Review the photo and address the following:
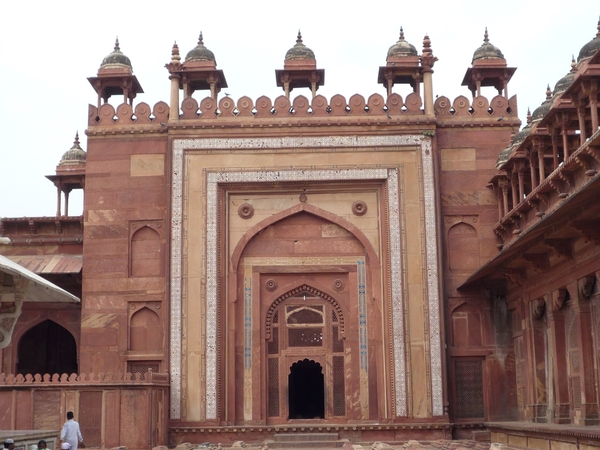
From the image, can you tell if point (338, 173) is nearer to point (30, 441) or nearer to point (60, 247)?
point (60, 247)

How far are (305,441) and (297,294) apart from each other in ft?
8.54

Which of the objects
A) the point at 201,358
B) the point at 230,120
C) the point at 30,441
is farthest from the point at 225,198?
the point at 30,441

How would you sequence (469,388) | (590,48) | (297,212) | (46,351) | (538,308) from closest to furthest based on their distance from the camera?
1. (590,48)
2. (538,308)
3. (469,388)
4. (297,212)
5. (46,351)

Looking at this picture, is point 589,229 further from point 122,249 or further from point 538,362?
point 122,249

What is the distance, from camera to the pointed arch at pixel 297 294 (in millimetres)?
16797

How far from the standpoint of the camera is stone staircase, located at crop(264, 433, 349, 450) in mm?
15492

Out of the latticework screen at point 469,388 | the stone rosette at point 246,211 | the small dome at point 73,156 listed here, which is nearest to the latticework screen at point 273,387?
the stone rosette at point 246,211

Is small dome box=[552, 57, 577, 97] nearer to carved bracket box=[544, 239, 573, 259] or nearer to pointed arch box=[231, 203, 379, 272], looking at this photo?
carved bracket box=[544, 239, 573, 259]

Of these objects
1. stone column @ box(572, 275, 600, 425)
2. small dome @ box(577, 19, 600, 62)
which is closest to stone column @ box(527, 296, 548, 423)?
stone column @ box(572, 275, 600, 425)

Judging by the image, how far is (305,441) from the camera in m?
15.7

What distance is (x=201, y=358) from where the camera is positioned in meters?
16.3

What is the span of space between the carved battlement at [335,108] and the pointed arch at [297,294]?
2999mm

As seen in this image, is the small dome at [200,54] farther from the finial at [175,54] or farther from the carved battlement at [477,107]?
the carved battlement at [477,107]

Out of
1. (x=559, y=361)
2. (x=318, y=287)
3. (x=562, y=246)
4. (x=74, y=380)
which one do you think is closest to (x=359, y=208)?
(x=318, y=287)
